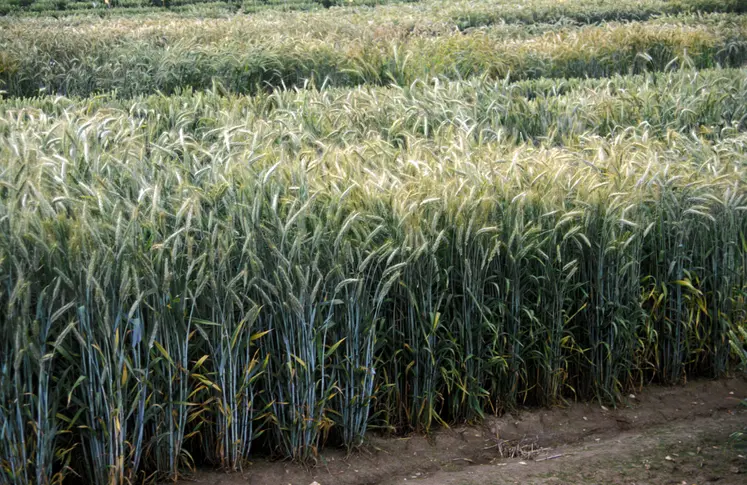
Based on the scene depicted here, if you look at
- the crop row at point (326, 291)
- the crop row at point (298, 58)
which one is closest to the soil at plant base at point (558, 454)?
the crop row at point (326, 291)

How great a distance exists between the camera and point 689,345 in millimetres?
3775

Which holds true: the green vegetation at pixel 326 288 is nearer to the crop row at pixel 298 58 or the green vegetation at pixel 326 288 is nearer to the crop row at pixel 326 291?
the crop row at pixel 326 291

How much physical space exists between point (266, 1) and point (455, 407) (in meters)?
19.5

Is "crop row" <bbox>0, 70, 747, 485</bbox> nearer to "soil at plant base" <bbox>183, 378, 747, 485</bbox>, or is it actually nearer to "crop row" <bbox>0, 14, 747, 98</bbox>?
"soil at plant base" <bbox>183, 378, 747, 485</bbox>

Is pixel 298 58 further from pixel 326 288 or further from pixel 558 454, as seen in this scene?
pixel 558 454

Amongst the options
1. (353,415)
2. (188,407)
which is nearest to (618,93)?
(353,415)

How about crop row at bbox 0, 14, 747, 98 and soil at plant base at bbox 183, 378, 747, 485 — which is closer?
soil at plant base at bbox 183, 378, 747, 485

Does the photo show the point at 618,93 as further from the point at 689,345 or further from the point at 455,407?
the point at 455,407

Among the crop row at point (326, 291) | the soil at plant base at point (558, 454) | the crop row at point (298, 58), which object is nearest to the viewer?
the crop row at point (326, 291)

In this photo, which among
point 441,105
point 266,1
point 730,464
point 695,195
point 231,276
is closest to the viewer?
point 231,276

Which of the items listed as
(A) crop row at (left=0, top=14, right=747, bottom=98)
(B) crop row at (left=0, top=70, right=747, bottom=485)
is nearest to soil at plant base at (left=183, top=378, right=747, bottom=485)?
(B) crop row at (left=0, top=70, right=747, bottom=485)

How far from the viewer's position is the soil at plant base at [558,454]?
296 cm

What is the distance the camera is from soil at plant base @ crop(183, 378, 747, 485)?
2.96 metres

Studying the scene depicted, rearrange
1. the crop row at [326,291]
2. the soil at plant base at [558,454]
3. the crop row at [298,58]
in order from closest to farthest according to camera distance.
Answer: the crop row at [326,291]
the soil at plant base at [558,454]
the crop row at [298,58]
